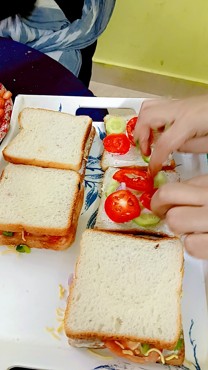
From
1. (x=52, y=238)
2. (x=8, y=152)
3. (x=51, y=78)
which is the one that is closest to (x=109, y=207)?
(x=52, y=238)

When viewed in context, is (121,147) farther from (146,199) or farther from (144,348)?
(144,348)

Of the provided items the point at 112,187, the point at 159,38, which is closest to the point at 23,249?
the point at 112,187

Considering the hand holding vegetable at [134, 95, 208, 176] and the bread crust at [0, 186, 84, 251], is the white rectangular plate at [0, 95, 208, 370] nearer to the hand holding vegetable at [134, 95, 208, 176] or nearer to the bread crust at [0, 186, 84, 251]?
the bread crust at [0, 186, 84, 251]

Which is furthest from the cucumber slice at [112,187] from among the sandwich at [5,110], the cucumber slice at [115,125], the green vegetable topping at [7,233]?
the sandwich at [5,110]

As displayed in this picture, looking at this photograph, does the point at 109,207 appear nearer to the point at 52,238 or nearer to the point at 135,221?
the point at 135,221

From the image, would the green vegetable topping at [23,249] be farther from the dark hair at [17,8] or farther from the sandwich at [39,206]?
the dark hair at [17,8]

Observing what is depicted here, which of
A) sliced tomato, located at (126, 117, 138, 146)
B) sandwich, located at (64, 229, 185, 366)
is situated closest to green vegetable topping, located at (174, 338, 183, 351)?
sandwich, located at (64, 229, 185, 366)
